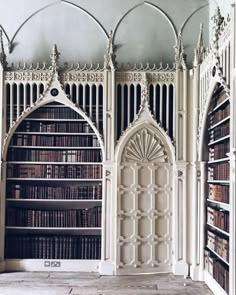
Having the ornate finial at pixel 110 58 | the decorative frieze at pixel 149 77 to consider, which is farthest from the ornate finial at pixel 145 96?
the ornate finial at pixel 110 58

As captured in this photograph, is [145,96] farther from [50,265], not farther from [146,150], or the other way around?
[50,265]

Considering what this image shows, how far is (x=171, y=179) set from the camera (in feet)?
22.4

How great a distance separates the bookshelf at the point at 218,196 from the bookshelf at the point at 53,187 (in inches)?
64.7

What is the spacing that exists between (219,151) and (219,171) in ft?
0.78

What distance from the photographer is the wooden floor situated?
19.0 ft

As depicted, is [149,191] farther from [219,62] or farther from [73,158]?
[219,62]

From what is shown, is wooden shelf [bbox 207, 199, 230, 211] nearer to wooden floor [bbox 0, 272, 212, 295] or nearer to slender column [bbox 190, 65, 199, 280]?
slender column [bbox 190, 65, 199, 280]

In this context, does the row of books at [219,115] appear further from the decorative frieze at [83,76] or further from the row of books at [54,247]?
the row of books at [54,247]

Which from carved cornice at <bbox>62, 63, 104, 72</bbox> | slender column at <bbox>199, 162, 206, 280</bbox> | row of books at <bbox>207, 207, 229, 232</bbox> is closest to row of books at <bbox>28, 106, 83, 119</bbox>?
carved cornice at <bbox>62, 63, 104, 72</bbox>

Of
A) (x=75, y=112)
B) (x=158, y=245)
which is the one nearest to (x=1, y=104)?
(x=75, y=112)

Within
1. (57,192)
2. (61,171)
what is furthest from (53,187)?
(61,171)

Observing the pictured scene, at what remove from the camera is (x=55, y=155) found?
691 centimetres

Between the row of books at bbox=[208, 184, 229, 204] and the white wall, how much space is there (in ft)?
7.40

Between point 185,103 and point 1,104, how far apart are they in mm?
2621
